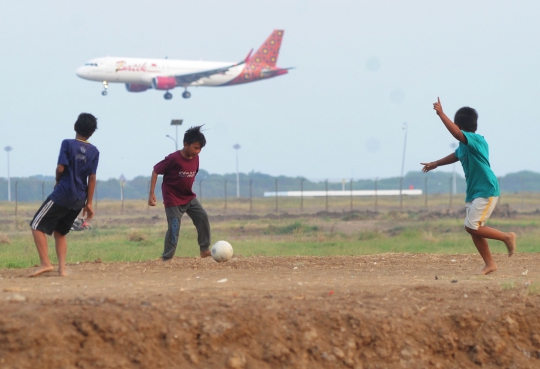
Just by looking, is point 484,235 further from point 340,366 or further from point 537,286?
point 340,366

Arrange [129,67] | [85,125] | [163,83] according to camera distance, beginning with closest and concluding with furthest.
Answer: [85,125] → [129,67] → [163,83]

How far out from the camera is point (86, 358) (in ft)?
16.7

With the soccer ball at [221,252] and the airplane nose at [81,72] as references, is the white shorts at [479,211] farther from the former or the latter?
the airplane nose at [81,72]

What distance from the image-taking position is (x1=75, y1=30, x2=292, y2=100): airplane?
6044 centimetres

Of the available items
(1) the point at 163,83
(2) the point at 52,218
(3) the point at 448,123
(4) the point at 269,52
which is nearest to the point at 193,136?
(2) the point at 52,218

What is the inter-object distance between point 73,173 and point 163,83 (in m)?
55.9

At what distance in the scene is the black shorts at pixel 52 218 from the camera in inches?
319

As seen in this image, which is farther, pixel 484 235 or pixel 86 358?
pixel 484 235

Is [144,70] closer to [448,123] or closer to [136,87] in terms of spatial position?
[136,87]

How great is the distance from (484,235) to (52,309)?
483 centimetres

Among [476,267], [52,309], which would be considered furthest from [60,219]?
[476,267]

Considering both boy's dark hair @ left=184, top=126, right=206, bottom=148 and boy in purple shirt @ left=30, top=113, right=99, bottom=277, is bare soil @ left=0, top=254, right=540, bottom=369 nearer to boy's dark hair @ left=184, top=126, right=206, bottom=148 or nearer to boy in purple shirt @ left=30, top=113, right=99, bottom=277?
boy in purple shirt @ left=30, top=113, right=99, bottom=277

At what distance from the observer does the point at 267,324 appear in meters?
5.64

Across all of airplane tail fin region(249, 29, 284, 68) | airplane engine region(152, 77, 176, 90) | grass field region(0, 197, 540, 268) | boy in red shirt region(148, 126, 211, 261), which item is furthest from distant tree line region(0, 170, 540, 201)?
boy in red shirt region(148, 126, 211, 261)
